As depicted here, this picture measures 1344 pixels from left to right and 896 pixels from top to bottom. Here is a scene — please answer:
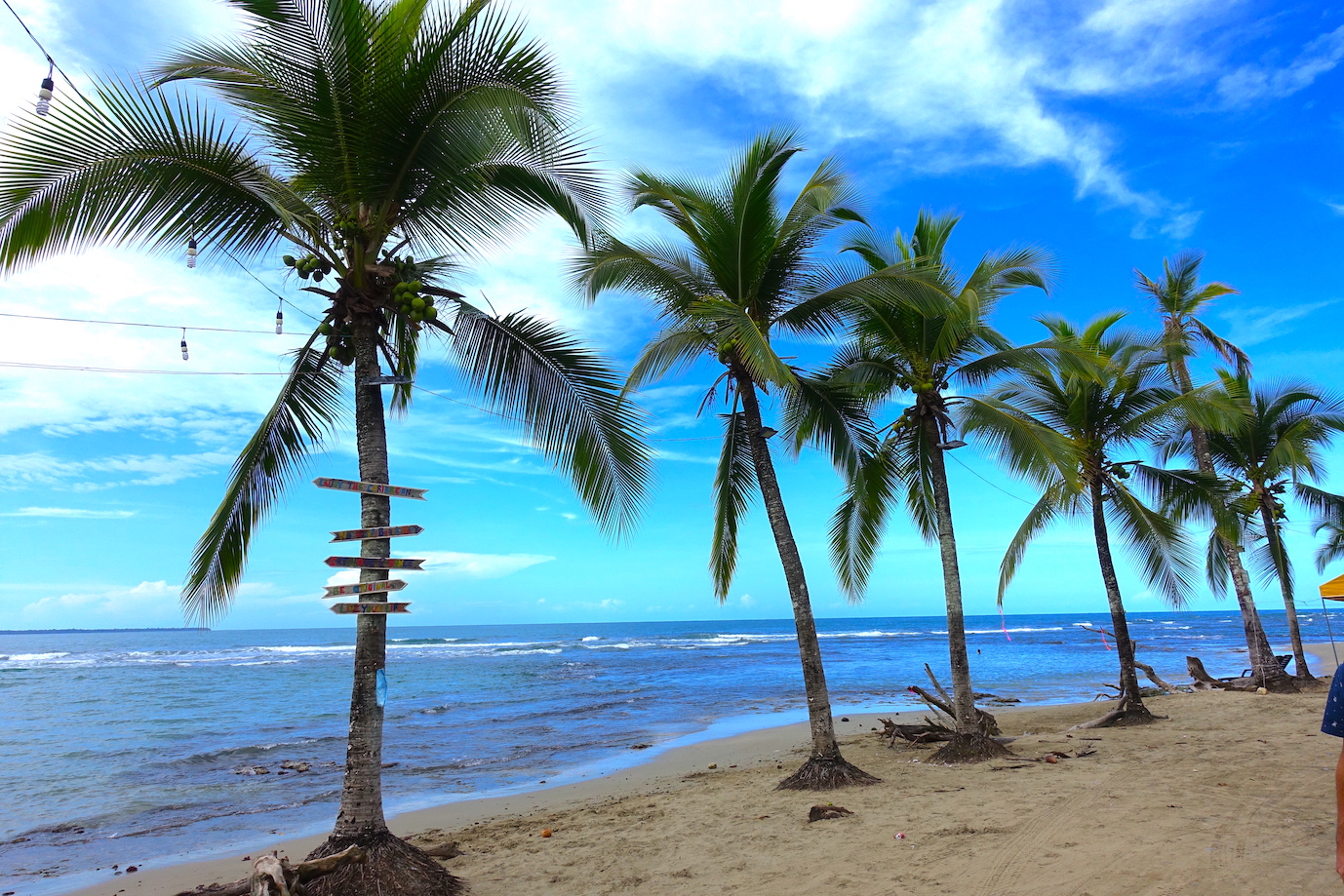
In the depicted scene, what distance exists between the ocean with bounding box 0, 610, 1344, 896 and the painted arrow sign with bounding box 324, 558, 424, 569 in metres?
4.77

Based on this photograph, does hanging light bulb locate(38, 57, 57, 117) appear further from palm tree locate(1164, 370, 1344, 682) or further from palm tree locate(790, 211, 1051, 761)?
palm tree locate(1164, 370, 1344, 682)

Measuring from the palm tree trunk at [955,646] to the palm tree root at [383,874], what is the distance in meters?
6.24

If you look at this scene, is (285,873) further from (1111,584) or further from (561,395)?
(1111,584)

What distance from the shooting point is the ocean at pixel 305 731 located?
9203 millimetres

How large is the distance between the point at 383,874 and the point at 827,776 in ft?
15.5

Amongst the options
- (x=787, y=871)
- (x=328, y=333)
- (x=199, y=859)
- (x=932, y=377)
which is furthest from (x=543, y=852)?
(x=932, y=377)

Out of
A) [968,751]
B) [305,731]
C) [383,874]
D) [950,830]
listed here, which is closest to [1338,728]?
[950,830]

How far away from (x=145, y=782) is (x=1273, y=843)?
14.3 m

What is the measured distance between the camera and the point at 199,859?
301 inches

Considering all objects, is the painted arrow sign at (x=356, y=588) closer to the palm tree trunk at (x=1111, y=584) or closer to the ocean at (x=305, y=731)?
the ocean at (x=305, y=731)

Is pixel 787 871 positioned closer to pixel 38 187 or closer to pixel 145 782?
pixel 38 187

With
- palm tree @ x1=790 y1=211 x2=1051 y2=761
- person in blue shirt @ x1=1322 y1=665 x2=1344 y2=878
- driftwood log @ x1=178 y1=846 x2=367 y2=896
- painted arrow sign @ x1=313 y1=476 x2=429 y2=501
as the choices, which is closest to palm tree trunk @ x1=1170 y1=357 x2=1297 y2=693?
palm tree @ x1=790 y1=211 x2=1051 y2=761

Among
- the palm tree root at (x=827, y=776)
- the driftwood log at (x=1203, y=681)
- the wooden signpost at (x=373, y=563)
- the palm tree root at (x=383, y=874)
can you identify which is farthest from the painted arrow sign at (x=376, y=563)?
the driftwood log at (x=1203, y=681)

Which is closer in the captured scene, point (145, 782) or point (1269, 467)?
point (145, 782)
